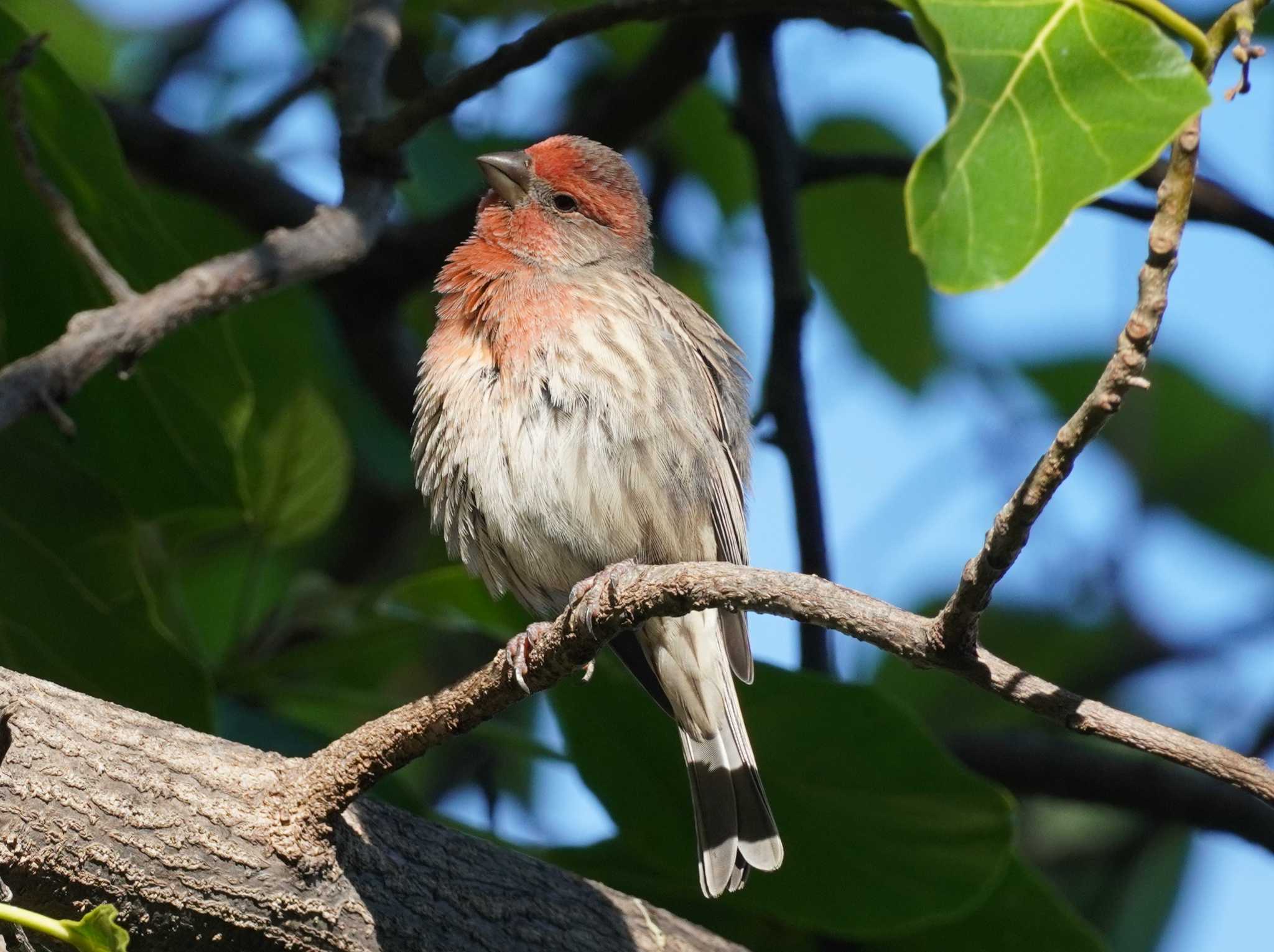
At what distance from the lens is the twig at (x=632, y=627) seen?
2375mm

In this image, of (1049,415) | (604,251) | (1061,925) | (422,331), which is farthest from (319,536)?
(1061,925)

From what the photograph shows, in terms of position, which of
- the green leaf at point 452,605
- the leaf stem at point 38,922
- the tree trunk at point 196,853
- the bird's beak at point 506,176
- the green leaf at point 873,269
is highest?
the green leaf at point 873,269

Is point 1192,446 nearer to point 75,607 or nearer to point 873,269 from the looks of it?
point 873,269

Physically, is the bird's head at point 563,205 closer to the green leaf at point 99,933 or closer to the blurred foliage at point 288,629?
the blurred foliage at point 288,629

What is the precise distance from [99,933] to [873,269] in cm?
478

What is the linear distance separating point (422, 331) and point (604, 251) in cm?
189

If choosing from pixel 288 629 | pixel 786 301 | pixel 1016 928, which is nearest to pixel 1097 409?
pixel 1016 928

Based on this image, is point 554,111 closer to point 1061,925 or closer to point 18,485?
point 18,485

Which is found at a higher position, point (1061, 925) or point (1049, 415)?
point (1049, 415)

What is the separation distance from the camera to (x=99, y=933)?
245 centimetres

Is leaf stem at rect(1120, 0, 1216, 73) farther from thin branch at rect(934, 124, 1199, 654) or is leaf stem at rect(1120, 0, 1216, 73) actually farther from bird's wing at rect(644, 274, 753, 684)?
bird's wing at rect(644, 274, 753, 684)

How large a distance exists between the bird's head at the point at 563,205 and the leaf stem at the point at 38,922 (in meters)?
3.12

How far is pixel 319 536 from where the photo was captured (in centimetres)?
696

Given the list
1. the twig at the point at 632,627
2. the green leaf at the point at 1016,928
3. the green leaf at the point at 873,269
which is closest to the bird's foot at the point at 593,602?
the twig at the point at 632,627
